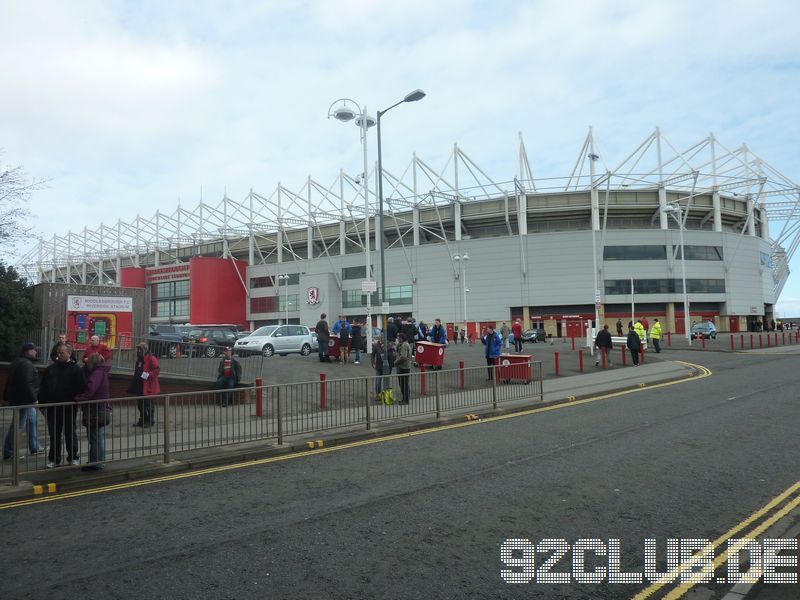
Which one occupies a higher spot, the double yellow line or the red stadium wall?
the red stadium wall

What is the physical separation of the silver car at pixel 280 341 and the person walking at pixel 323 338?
5357 millimetres

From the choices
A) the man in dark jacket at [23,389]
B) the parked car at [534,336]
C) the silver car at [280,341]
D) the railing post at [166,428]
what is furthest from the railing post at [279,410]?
the parked car at [534,336]

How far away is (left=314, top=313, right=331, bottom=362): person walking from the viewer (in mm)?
21719

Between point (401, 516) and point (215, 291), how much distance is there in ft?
242

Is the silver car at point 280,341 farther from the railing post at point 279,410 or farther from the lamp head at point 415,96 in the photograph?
the railing post at point 279,410

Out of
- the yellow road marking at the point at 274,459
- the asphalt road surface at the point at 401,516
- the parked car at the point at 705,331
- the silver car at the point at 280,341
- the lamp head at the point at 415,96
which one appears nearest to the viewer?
the asphalt road surface at the point at 401,516

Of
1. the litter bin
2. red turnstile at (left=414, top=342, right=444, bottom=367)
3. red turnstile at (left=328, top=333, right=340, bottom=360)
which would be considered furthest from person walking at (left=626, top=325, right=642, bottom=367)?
red turnstile at (left=328, top=333, right=340, bottom=360)

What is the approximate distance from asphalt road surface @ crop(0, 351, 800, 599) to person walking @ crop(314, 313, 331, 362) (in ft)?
39.5

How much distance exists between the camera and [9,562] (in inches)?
188

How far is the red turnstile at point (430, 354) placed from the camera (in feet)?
60.4

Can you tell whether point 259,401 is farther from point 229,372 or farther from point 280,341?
point 280,341

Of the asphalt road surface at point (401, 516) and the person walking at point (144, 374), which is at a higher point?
the person walking at point (144, 374)

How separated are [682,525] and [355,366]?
16.6 meters

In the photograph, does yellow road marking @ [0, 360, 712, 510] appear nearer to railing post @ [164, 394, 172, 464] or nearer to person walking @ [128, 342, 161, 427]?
railing post @ [164, 394, 172, 464]
